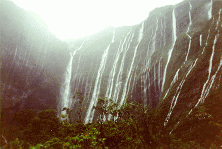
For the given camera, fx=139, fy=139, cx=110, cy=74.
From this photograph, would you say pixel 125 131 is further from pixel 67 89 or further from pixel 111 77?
pixel 67 89

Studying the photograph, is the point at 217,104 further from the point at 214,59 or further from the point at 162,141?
the point at 162,141

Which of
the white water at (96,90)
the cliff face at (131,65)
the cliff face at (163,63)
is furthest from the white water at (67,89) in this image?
the white water at (96,90)

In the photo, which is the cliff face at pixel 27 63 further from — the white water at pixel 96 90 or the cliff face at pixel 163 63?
the white water at pixel 96 90

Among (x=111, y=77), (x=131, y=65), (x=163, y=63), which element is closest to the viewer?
(x=163, y=63)

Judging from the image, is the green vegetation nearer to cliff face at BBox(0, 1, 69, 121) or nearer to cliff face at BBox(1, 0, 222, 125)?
cliff face at BBox(1, 0, 222, 125)

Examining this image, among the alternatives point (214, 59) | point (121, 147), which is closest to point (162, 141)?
point (121, 147)

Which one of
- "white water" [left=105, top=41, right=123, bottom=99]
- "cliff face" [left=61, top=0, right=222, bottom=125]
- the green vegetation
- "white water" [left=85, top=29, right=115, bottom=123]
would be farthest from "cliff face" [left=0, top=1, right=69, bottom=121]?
"white water" [left=105, top=41, right=123, bottom=99]

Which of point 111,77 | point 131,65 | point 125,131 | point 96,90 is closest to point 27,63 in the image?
point 96,90
